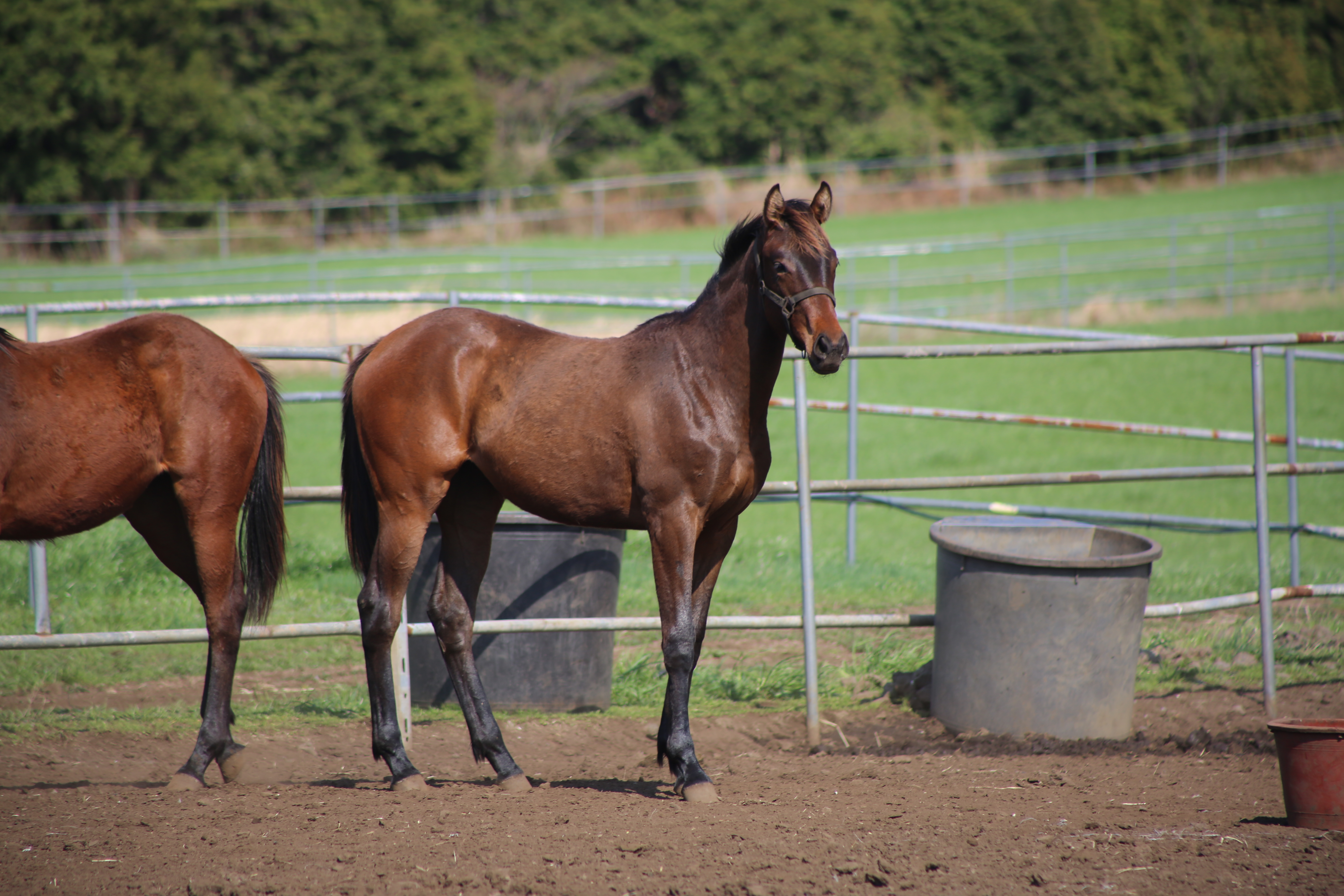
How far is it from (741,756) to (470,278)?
19497 mm

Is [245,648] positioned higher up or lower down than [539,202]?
lower down

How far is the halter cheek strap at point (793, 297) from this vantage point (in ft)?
11.7

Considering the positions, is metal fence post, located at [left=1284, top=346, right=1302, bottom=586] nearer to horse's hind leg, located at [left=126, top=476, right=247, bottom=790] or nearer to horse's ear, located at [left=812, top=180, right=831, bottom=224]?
horse's ear, located at [left=812, top=180, right=831, bottom=224]

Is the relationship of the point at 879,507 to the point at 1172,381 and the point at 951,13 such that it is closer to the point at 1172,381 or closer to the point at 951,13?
the point at 1172,381

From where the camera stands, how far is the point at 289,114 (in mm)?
33438

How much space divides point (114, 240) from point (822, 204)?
27.0 m

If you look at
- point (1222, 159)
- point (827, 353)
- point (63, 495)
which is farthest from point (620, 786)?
point (1222, 159)

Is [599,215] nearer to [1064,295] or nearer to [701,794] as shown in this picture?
[1064,295]

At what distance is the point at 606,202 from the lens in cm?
3300

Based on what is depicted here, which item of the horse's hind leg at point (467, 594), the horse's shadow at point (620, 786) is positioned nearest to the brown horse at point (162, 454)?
the horse's hind leg at point (467, 594)

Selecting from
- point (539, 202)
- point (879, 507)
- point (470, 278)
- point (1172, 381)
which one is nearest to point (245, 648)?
point (879, 507)

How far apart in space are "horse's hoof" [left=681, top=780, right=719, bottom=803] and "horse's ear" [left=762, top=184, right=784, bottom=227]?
194 cm

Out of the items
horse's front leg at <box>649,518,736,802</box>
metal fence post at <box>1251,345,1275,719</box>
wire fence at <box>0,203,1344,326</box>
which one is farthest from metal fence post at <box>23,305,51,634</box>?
wire fence at <box>0,203,1344,326</box>

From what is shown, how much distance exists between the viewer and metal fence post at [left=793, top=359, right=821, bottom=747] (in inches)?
184
